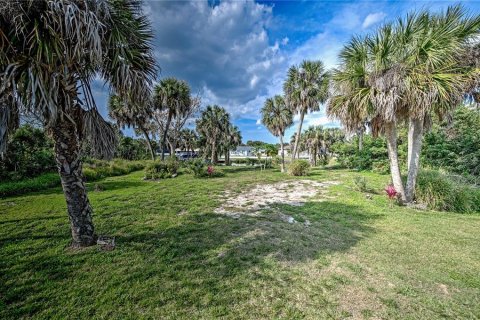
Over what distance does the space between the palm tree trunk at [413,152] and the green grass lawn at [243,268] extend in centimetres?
165

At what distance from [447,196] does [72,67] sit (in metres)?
11.2

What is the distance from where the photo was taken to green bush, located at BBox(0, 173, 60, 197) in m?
8.75

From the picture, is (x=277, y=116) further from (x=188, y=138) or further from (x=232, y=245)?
(x=188, y=138)

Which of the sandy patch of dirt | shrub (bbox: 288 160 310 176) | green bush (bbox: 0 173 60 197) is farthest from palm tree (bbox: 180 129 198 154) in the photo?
the sandy patch of dirt

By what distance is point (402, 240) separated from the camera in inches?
177

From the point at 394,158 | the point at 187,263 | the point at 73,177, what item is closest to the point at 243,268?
the point at 187,263

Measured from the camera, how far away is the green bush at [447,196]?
7066 mm

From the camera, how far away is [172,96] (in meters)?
20.4

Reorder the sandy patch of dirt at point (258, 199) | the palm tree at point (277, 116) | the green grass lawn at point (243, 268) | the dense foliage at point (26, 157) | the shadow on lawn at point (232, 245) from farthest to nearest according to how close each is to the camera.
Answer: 1. the palm tree at point (277, 116)
2. the dense foliage at point (26, 157)
3. the sandy patch of dirt at point (258, 199)
4. the shadow on lawn at point (232, 245)
5. the green grass lawn at point (243, 268)

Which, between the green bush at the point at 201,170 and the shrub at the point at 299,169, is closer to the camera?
the green bush at the point at 201,170

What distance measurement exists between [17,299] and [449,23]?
11563 mm

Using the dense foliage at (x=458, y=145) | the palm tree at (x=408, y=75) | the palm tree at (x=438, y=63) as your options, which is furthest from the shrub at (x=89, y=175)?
the dense foliage at (x=458, y=145)

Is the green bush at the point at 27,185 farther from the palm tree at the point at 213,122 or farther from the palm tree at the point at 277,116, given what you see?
the palm tree at the point at 213,122

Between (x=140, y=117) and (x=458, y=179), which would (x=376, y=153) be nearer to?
(x=458, y=179)
